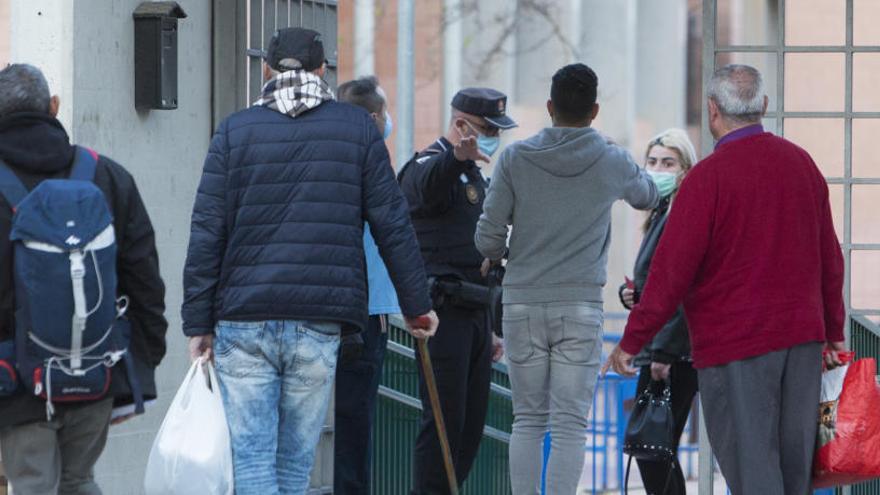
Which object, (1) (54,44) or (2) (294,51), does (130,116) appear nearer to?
(1) (54,44)

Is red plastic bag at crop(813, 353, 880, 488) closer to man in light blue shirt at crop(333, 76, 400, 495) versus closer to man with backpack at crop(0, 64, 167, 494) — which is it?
man in light blue shirt at crop(333, 76, 400, 495)

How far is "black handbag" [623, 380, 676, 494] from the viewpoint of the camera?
810 centimetres

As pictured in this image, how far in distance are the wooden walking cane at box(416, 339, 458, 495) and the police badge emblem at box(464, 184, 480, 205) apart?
71 cm

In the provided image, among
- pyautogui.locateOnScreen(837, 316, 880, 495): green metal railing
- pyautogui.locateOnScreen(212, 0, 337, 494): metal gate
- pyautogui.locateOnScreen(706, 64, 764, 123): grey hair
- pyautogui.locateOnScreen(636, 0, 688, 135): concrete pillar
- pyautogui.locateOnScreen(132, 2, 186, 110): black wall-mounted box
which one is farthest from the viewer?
pyautogui.locateOnScreen(636, 0, 688, 135): concrete pillar

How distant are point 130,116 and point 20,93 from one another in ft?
5.99

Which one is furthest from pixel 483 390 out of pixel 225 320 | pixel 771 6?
pixel 771 6

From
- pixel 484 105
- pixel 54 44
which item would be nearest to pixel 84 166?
pixel 54 44

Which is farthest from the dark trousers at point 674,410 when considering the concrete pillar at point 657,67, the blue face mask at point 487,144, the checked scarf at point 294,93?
the concrete pillar at point 657,67

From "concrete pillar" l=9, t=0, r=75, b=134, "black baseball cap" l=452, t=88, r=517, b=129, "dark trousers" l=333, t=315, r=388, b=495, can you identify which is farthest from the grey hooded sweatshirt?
"concrete pillar" l=9, t=0, r=75, b=134

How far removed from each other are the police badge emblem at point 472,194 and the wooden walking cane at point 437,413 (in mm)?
707

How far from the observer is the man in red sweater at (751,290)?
266 inches

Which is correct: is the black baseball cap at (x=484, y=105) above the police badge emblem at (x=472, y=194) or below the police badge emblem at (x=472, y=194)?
above

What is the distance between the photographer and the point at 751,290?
6.74 m

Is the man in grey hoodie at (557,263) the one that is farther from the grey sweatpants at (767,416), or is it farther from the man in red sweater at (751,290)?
the grey sweatpants at (767,416)
